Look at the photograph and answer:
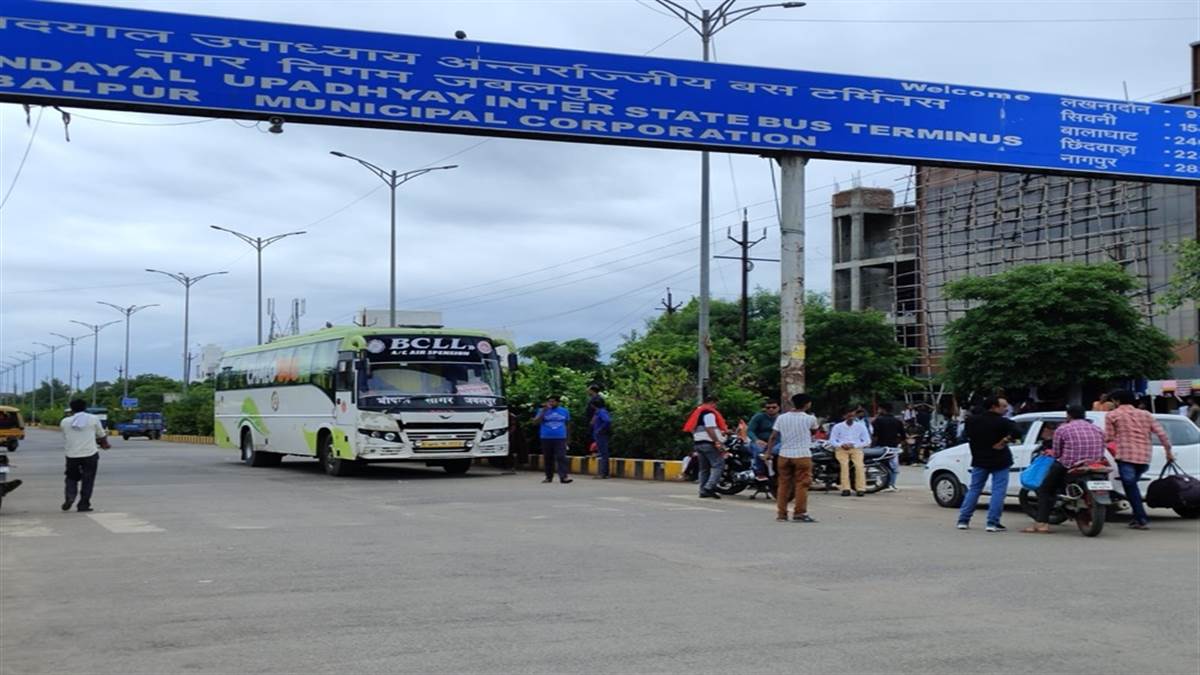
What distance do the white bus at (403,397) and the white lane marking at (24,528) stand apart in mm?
8507

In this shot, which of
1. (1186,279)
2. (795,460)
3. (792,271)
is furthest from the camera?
(1186,279)

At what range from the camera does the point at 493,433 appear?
25141mm

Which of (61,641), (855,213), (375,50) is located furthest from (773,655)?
(855,213)

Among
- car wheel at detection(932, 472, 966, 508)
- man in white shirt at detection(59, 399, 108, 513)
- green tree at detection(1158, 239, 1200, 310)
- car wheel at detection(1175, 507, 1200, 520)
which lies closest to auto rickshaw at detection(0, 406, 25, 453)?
man in white shirt at detection(59, 399, 108, 513)

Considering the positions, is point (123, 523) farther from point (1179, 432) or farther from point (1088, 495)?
point (1179, 432)

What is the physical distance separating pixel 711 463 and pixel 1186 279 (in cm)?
1413

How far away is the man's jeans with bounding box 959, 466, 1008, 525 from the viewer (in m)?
14.6

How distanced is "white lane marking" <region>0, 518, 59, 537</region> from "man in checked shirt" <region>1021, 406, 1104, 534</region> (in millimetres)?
11364

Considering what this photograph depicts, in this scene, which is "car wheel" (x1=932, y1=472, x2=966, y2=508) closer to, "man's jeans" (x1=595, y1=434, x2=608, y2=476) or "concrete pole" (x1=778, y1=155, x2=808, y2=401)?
"concrete pole" (x1=778, y1=155, x2=808, y2=401)

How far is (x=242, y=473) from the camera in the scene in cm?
2834

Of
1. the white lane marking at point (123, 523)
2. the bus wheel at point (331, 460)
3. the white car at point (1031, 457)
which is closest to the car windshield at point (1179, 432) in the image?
the white car at point (1031, 457)

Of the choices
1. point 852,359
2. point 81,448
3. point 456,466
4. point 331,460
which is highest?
point 852,359

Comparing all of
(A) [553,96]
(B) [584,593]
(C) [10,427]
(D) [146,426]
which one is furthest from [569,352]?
(B) [584,593]

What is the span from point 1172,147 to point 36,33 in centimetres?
2177
